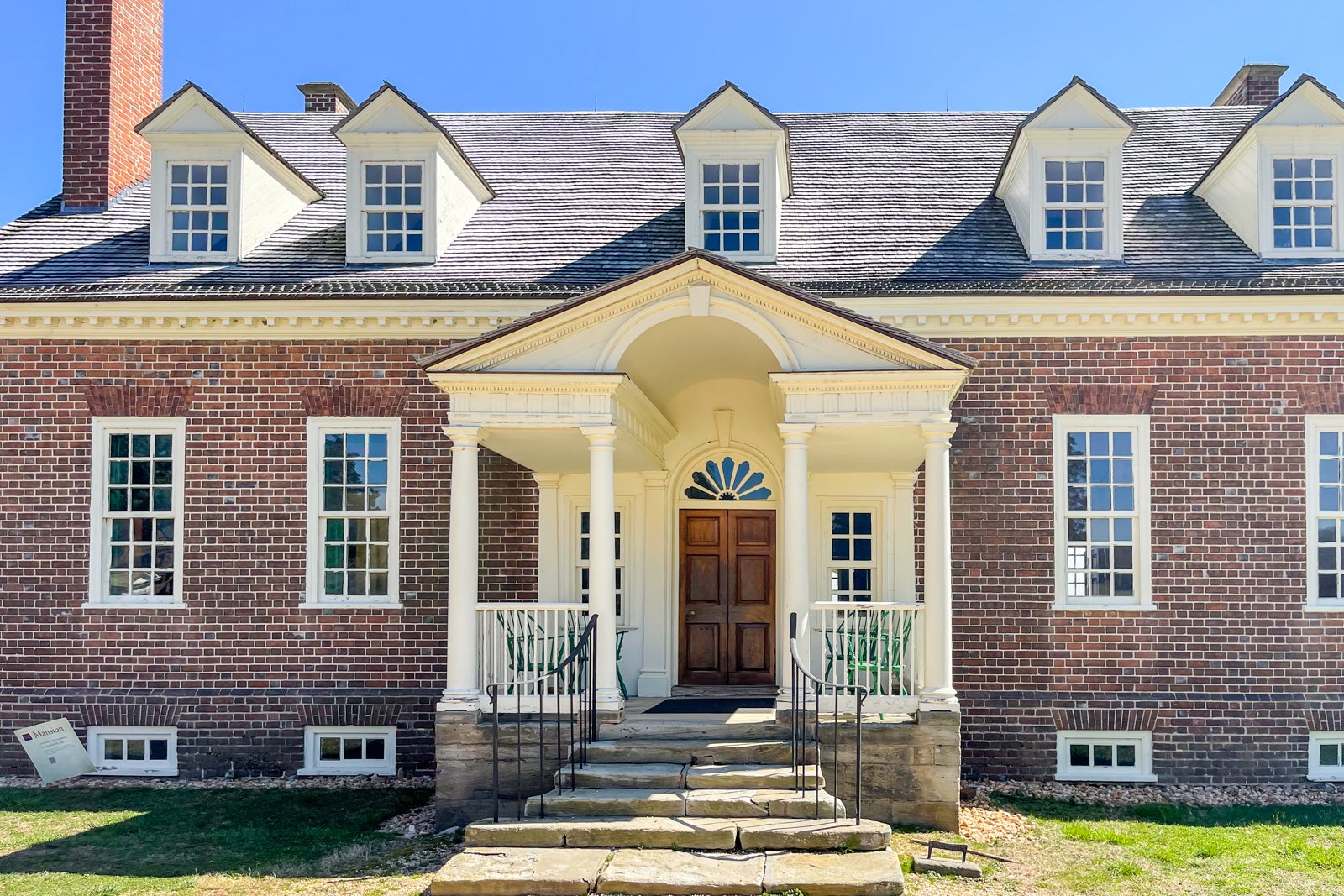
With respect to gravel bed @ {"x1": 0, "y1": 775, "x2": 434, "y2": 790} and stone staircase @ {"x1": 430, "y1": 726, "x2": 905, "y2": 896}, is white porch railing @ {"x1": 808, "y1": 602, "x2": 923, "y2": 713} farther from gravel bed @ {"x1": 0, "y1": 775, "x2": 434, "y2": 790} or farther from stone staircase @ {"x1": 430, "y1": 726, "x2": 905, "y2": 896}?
gravel bed @ {"x1": 0, "y1": 775, "x2": 434, "y2": 790}

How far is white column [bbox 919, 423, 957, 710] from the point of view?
1017 cm

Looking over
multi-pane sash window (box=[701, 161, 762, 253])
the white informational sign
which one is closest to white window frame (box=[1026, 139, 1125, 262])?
multi-pane sash window (box=[701, 161, 762, 253])

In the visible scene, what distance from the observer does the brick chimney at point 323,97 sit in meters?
18.4

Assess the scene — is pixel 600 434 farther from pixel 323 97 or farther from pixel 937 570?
pixel 323 97

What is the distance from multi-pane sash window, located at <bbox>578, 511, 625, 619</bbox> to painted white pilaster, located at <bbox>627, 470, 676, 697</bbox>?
0.88ft

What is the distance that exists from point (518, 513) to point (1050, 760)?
6.46 meters

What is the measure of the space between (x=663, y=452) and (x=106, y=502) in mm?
6381

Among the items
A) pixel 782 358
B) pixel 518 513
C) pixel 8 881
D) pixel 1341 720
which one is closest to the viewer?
pixel 8 881

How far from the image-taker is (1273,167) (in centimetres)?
1321

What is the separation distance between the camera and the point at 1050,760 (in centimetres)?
1230

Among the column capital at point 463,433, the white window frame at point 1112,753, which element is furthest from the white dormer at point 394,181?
the white window frame at point 1112,753

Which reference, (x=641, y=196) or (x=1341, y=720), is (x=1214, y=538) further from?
(x=641, y=196)

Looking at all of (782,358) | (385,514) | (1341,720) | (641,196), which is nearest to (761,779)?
(782,358)

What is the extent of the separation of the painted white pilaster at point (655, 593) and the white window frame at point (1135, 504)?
173 inches
